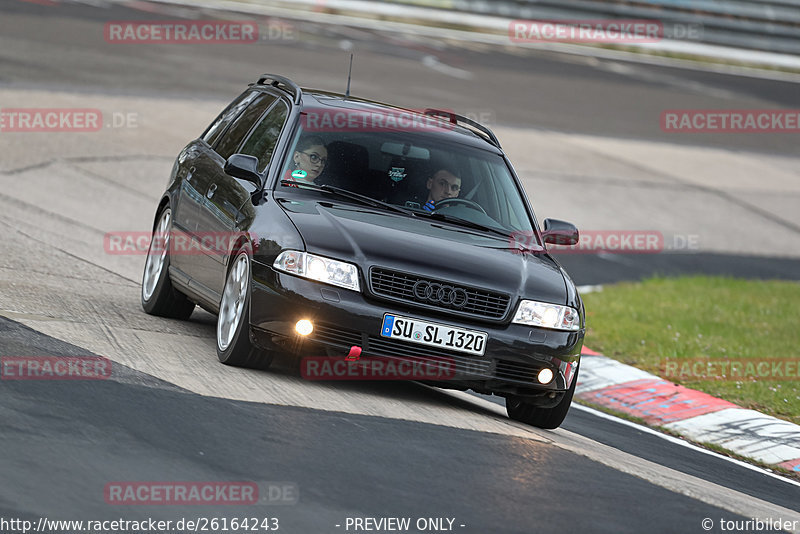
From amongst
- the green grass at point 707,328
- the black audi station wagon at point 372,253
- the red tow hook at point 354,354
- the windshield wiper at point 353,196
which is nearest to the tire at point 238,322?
the black audi station wagon at point 372,253

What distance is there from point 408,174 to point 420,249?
104 cm

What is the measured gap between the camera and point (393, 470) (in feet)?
20.7

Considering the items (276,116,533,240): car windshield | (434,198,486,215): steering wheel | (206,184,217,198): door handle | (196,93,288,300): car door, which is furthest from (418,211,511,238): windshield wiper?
(206,184,217,198): door handle

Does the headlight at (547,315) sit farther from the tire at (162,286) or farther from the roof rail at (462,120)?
the tire at (162,286)

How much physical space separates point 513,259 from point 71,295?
332 cm

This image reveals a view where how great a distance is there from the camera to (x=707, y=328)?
1394 centimetres

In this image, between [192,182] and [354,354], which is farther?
[192,182]

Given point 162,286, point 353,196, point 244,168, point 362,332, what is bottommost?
point 162,286

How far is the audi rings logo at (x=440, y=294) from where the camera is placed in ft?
25.3

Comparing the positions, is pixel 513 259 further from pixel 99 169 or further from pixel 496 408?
pixel 99 169

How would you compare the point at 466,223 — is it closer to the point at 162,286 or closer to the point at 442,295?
the point at 442,295

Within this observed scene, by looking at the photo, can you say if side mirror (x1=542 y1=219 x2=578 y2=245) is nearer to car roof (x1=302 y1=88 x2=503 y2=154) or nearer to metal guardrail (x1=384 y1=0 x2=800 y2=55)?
car roof (x1=302 y1=88 x2=503 y2=154)

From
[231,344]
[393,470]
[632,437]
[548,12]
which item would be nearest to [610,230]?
[632,437]

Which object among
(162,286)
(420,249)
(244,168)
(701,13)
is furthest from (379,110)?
(701,13)
